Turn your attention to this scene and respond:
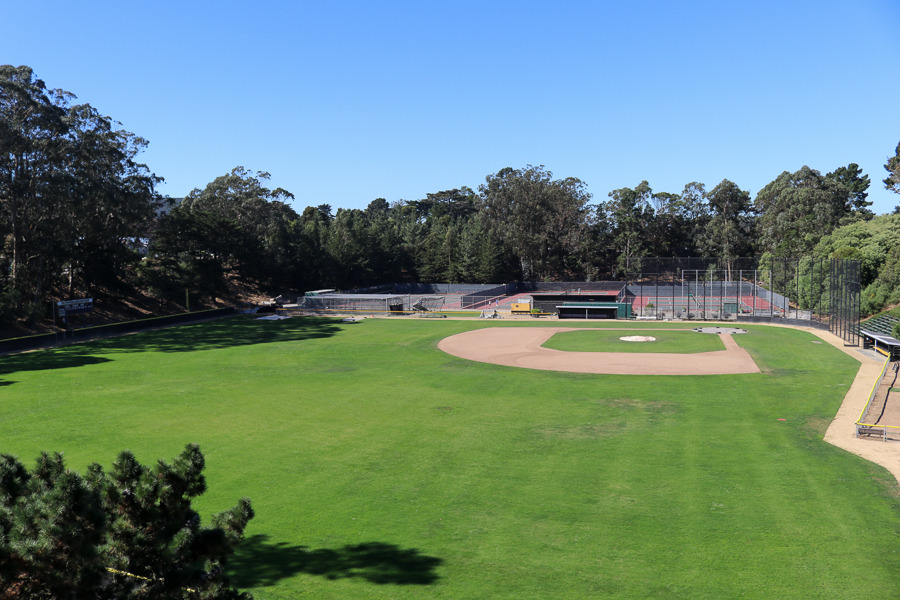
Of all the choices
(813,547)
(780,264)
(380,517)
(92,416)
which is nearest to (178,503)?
(380,517)

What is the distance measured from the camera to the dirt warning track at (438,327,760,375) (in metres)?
33.7

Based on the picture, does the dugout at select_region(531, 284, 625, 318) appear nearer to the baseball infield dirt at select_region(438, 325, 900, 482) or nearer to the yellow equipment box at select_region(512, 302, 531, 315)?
the yellow equipment box at select_region(512, 302, 531, 315)

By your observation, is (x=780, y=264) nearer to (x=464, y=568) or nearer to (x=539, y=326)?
(x=539, y=326)

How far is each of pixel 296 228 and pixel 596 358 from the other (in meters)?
83.9

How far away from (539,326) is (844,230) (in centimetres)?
4575

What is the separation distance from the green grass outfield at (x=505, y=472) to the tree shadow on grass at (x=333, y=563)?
45 mm

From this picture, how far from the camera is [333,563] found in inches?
483

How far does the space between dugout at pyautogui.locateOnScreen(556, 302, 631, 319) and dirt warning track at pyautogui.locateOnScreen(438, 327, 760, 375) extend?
1574 cm

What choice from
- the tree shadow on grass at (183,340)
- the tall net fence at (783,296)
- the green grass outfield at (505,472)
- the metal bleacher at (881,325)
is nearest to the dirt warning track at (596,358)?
the green grass outfield at (505,472)

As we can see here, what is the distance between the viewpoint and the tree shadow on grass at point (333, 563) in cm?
1164

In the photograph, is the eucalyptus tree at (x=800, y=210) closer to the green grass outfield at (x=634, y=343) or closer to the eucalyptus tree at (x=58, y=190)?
the green grass outfield at (x=634, y=343)

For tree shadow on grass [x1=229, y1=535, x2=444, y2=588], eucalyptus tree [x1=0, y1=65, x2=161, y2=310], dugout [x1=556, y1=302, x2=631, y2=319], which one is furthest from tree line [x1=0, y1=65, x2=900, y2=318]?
tree shadow on grass [x1=229, y1=535, x2=444, y2=588]

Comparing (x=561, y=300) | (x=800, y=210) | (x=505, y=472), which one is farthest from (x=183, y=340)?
(x=800, y=210)

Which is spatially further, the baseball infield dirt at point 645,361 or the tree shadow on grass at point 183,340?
the tree shadow on grass at point 183,340
